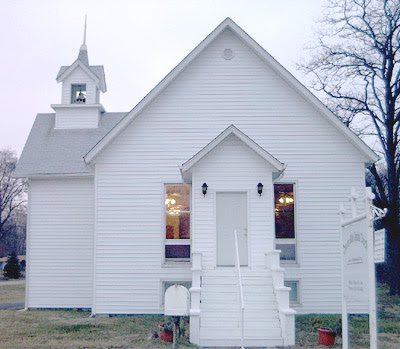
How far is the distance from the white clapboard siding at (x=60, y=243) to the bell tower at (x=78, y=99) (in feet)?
11.6

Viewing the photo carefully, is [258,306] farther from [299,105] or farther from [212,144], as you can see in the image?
[299,105]

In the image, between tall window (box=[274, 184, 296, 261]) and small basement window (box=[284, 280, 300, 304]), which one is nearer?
small basement window (box=[284, 280, 300, 304])

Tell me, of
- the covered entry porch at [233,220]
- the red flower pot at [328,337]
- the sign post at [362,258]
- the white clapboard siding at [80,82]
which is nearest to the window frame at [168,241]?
the covered entry porch at [233,220]

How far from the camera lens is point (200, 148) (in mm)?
15383

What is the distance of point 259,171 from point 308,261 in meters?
3.41

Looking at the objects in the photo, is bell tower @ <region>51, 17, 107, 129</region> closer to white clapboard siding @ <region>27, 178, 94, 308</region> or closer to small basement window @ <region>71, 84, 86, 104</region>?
small basement window @ <region>71, 84, 86, 104</region>

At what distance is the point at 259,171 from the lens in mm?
13242

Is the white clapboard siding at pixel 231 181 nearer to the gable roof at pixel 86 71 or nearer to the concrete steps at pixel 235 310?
the concrete steps at pixel 235 310

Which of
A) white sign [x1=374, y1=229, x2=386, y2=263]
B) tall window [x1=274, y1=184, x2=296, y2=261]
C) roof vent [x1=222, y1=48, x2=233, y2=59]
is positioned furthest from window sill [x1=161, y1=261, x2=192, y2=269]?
white sign [x1=374, y1=229, x2=386, y2=263]

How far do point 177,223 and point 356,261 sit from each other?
8329 millimetres

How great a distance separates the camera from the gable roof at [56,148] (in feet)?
56.5

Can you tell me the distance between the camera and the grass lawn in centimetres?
1066

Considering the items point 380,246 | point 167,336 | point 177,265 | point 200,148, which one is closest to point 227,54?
point 200,148

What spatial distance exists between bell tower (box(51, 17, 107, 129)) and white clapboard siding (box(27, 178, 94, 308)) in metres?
3.52
